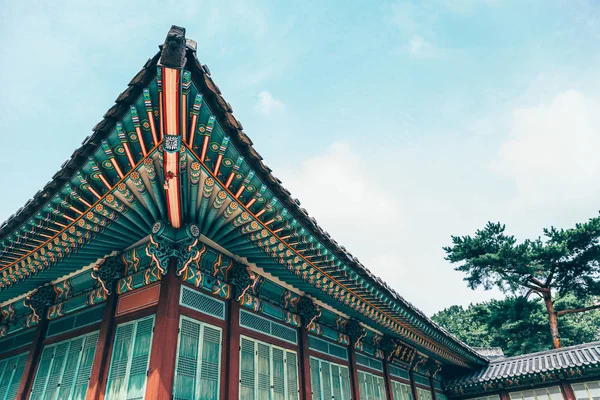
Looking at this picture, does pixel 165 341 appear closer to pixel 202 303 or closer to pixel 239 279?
pixel 202 303

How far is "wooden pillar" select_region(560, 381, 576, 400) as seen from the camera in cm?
1702

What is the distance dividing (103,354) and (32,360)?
8.68 feet

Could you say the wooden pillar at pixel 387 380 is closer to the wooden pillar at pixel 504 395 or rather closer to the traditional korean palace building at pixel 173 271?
the traditional korean palace building at pixel 173 271

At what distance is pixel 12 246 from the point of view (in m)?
7.32

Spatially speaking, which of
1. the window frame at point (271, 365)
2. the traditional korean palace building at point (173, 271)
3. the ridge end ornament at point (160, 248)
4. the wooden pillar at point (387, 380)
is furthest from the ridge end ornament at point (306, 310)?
the wooden pillar at point (387, 380)

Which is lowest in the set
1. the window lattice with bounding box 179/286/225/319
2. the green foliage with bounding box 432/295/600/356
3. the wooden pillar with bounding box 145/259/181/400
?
the wooden pillar with bounding box 145/259/181/400

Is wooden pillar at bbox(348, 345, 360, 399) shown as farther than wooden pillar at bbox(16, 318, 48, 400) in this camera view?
Yes

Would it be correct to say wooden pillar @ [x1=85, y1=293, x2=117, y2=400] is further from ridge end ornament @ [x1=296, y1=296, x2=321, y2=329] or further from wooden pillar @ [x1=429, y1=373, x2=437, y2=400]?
wooden pillar @ [x1=429, y1=373, x2=437, y2=400]

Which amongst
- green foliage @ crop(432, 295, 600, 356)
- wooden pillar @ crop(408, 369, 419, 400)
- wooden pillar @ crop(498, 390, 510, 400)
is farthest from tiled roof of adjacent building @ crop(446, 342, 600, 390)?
green foliage @ crop(432, 295, 600, 356)

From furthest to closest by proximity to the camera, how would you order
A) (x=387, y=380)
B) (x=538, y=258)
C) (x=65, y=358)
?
(x=538, y=258) → (x=387, y=380) → (x=65, y=358)

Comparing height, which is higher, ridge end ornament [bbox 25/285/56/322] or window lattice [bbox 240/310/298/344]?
ridge end ornament [bbox 25/285/56/322]

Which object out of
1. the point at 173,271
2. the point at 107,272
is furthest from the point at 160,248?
the point at 107,272

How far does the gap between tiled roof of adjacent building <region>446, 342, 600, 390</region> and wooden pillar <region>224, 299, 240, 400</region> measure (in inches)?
598

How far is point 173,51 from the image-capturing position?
169 inches
